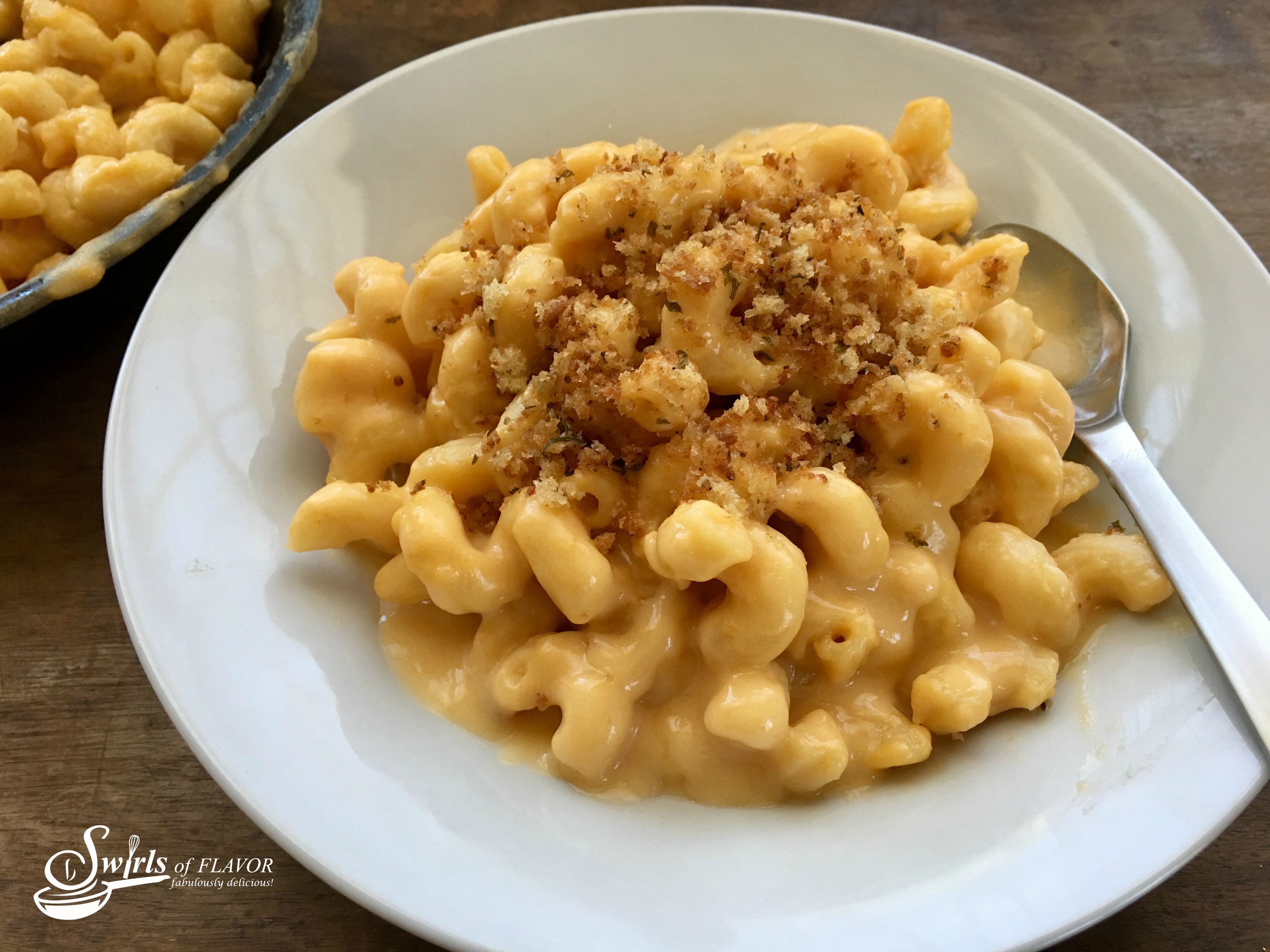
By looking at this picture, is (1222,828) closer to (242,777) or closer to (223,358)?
(242,777)

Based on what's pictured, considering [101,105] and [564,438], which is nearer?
[564,438]

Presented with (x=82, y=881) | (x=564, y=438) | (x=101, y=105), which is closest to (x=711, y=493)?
(x=564, y=438)

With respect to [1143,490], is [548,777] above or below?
below

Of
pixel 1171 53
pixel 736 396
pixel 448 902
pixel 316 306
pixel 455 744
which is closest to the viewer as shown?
pixel 448 902

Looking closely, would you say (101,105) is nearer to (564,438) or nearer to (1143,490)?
(564,438)

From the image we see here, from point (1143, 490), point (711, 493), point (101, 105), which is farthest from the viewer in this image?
point (101, 105)

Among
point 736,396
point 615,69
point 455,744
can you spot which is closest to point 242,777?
point 455,744
